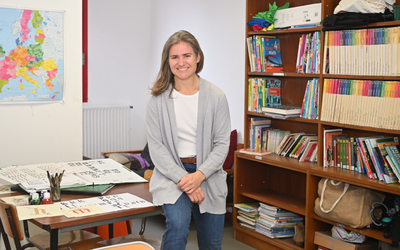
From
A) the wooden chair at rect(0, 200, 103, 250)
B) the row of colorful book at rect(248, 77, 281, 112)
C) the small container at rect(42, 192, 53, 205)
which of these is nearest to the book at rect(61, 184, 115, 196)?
the small container at rect(42, 192, 53, 205)

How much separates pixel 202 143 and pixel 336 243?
135 centimetres

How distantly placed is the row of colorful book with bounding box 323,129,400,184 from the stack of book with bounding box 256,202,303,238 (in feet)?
1.89

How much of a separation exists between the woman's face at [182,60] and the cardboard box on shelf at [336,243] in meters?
1.58

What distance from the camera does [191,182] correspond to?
190 centimetres

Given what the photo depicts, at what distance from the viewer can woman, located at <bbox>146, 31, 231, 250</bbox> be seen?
193cm

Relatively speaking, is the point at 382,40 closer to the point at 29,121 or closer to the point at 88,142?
the point at 29,121

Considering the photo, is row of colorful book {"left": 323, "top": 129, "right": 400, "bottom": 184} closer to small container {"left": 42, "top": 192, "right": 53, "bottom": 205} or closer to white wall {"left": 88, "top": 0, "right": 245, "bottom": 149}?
white wall {"left": 88, "top": 0, "right": 245, "bottom": 149}

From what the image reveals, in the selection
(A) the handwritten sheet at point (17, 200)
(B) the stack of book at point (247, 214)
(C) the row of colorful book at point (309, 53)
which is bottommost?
(B) the stack of book at point (247, 214)

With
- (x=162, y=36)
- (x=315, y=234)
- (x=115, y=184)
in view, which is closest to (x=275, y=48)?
(x=315, y=234)

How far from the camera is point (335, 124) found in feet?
9.10

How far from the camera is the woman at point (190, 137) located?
193 centimetres

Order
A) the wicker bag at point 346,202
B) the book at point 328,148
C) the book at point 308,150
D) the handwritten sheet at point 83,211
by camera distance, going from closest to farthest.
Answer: the handwritten sheet at point 83,211 → the wicker bag at point 346,202 → the book at point 328,148 → the book at point 308,150

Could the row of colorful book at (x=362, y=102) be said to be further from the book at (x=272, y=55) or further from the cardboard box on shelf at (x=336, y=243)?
the cardboard box on shelf at (x=336, y=243)

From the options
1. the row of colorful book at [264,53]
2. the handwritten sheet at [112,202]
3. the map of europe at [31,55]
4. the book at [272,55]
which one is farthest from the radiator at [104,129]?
the handwritten sheet at [112,202]
